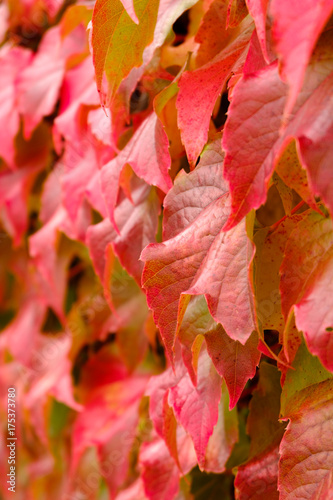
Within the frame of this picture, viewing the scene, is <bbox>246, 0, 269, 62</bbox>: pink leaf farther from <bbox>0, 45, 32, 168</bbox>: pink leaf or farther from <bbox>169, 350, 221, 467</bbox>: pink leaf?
<bbox>0, 45, 32, 168</bbox>: pink leaf

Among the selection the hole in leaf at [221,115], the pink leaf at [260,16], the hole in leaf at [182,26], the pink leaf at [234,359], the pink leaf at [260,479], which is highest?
the pink leaf at [260,16]

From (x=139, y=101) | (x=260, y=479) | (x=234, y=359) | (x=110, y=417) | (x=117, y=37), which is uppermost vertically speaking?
(x=117, y=37)

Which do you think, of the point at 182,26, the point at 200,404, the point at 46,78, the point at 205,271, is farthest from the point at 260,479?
the point at 46,78

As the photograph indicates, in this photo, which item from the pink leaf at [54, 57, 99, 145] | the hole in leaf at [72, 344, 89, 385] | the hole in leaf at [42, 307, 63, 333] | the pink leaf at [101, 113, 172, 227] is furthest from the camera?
the hole in leaf at [42, 307, 63, 333]

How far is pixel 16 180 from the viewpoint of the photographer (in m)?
1.05

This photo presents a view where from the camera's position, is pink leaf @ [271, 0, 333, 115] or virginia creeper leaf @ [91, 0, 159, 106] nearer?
pink leaf @ [271, 0, 333, 115]

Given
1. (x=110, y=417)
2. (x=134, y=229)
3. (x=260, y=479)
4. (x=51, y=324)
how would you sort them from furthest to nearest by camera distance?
(x=51, y=324) < (x=110, y=417) < (x=134, y=229) < (x=260, y=479)

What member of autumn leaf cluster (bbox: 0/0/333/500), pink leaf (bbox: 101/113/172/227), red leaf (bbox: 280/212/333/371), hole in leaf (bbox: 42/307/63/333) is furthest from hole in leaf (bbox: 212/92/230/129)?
hole in leaf (bbox: 42/307/63/333)

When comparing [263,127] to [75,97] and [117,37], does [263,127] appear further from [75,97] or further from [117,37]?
[75,97]

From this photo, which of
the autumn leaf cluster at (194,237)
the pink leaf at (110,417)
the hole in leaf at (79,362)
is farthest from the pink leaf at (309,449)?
the hole in leaf at (79,362)

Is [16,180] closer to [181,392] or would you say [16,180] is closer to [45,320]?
[45,320]

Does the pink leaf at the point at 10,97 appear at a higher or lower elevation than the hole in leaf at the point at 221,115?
higher

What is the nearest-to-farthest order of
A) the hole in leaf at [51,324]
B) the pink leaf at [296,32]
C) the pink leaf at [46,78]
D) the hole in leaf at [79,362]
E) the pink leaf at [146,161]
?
the pink leaf at [296,32], the pink leaf at [146,161], the pink leaf at [46,78], the hole in leaf at [79,362], the hole in leaf at [51,324]

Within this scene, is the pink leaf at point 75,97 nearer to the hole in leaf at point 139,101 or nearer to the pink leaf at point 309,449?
the hole in leaf at point 139,101
